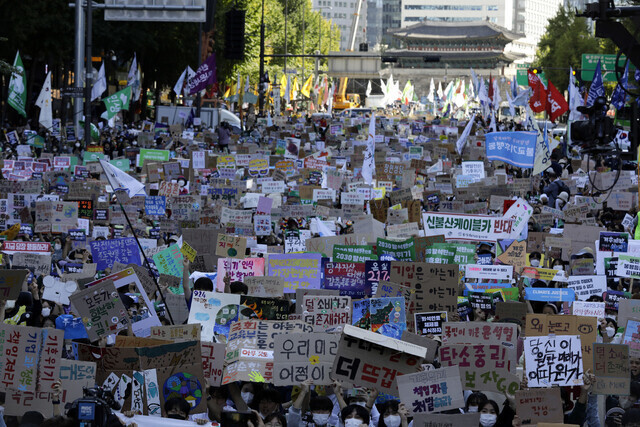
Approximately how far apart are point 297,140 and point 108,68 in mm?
20410

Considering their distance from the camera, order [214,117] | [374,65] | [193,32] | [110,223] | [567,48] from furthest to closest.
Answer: [374,65]
[567,48]
[193,32]
[214,117]
[110,223]

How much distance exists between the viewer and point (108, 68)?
2018 inches

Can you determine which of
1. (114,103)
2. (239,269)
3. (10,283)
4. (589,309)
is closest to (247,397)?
(10,283)

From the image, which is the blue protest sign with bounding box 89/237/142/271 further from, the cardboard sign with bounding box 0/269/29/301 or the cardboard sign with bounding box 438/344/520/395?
the cardboard sign with bounding box 438/344/520/395

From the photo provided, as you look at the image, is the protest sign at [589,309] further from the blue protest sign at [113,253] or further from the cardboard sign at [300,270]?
the blue protest sign at [113,253]

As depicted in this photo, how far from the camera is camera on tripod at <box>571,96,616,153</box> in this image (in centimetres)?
1259

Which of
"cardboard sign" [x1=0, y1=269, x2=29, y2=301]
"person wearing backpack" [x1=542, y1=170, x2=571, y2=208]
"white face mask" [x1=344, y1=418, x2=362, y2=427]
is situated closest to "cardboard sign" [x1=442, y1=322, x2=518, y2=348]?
"white face mask" [x1=344, y1=418, x2=362, y2=427]

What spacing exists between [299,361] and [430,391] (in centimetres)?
99

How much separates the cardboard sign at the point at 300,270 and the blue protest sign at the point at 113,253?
1.81 m

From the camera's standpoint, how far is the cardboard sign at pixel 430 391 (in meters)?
7.58

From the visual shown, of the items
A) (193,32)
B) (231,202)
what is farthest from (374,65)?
(231,202)

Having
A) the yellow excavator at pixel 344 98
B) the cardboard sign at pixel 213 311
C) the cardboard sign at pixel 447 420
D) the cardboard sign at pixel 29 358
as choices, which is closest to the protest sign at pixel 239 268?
the cardboard sign at pixel 213 311

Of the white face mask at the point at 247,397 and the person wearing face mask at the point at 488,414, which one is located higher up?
the person wearing face mask at the point at 488,414

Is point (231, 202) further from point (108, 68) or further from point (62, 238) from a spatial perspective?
point (108, 68)
